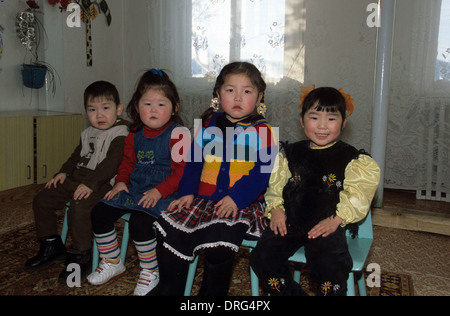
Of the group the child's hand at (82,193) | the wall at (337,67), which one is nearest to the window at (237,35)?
the wall at (337,67)

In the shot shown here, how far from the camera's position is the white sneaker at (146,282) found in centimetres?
135

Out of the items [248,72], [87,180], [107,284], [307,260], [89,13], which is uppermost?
[89,13]

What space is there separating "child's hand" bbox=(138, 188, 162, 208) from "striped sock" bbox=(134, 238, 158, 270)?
13 centimetres

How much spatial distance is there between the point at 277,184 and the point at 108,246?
27.3 inches

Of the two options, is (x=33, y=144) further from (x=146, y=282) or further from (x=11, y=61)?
(x=146, y=282)

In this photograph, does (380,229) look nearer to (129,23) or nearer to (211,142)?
(211,142)

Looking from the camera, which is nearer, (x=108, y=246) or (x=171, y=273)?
(x=171, y=273)

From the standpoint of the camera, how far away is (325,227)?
1122mm

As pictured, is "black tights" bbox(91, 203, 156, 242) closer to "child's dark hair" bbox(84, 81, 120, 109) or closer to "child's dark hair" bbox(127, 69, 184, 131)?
"child's dark hair" bbox(127, 69, 184, 131)

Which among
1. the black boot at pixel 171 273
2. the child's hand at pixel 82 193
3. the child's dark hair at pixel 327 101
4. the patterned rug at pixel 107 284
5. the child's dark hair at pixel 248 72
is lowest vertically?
the patterned rug at pixel 107 284

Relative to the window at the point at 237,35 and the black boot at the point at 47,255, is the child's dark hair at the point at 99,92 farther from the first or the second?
the window at the point at 237,35

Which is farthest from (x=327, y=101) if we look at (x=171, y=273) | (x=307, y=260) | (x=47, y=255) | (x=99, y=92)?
(x=47, y=255)

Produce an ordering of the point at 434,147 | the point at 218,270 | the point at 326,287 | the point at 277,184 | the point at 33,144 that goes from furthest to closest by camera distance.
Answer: the point at 434,147, the point at 33,144, the point at 277,184, the point at 218,270, the point at 326,287

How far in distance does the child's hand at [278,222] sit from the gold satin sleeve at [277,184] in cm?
3
